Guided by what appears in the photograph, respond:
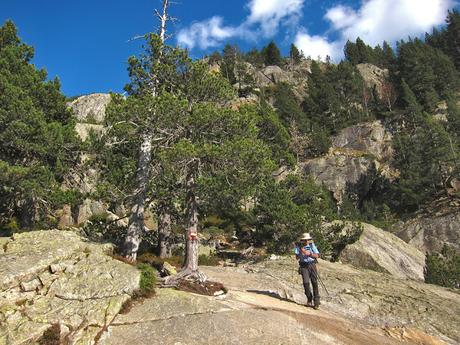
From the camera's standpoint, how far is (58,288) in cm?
1118

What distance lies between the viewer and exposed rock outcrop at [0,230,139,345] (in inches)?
380

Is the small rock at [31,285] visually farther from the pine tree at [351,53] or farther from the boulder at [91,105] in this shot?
the pine tree at [351,53]

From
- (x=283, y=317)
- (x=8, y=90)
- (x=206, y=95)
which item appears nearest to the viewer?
(x=283, y=317)

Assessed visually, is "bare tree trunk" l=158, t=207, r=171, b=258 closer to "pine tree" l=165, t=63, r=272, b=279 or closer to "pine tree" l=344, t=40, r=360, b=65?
"pine tree" l=165, t=63, r=272, b=279

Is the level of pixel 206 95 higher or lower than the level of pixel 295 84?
lower

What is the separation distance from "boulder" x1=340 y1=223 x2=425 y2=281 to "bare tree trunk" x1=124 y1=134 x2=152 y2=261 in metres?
16.0

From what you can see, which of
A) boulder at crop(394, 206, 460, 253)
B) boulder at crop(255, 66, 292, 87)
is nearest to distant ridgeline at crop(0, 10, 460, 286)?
boulder at crop(394, 206, 460, 253)

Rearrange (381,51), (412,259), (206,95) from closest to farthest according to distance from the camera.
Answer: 1. (206,95)
2. (412,259)
3. (381,51)

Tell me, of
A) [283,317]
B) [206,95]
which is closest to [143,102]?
[206,95]

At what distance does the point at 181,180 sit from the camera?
54.0 ft

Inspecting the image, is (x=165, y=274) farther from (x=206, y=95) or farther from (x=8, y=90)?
(x=8, y=90)

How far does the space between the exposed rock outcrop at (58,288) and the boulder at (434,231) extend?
38.2m

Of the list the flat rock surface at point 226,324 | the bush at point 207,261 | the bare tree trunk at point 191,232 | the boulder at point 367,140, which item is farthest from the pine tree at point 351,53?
the flat rock surface at point 226,324

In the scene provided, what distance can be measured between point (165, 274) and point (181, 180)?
3.72 metres
